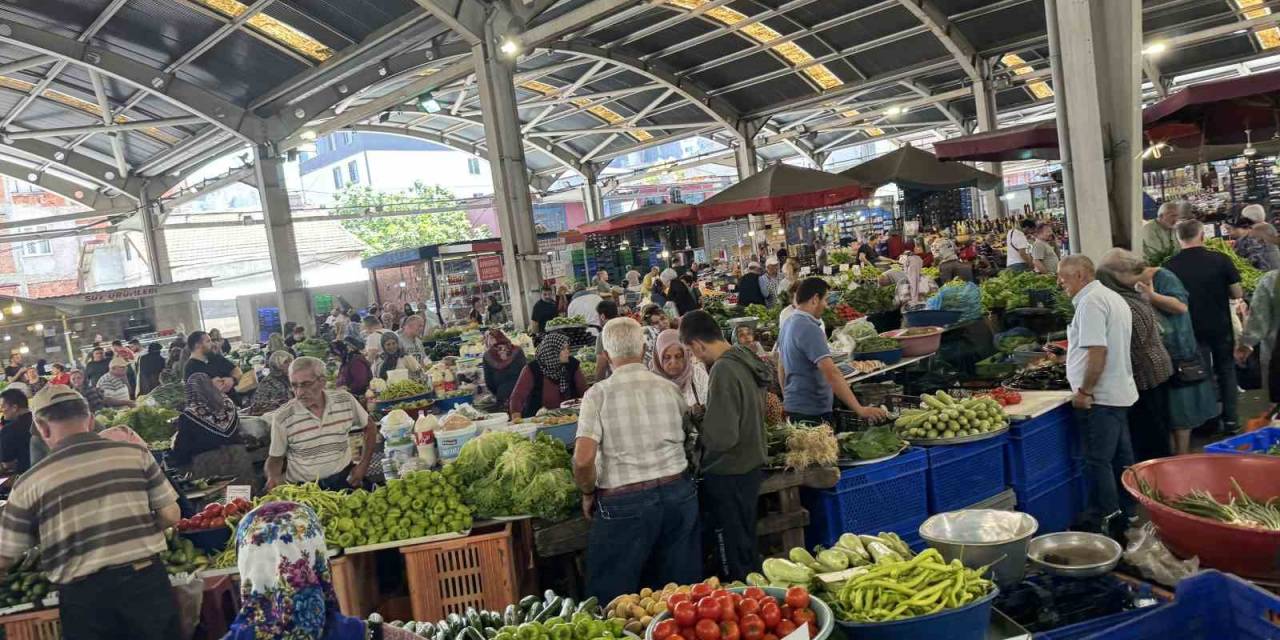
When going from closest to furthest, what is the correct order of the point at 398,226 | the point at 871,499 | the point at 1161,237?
the point at 871,499 → the point at 1161,237 → the point at 398,226

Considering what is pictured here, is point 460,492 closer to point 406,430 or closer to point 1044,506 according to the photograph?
point 406,430

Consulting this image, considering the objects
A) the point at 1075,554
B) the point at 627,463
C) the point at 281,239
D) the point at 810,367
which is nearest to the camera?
the point at 1075,554

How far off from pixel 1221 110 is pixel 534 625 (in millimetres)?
6765

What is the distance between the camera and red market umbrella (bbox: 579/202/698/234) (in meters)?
14.8

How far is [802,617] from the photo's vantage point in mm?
2557

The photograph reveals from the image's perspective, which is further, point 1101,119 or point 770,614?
point 1101,119

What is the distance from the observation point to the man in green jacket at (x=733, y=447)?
385 centimetres

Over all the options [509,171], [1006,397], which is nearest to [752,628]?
[1006,397]

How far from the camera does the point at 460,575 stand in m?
4.15

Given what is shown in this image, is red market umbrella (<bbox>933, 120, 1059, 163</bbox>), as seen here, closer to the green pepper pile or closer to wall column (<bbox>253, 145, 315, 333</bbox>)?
the green pepper pile

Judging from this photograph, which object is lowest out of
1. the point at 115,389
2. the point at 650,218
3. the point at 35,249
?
the point at 115,389

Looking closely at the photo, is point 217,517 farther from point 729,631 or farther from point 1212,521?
point 1212,521

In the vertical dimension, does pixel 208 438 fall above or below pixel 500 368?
below

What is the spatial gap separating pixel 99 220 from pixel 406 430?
22.7 m
